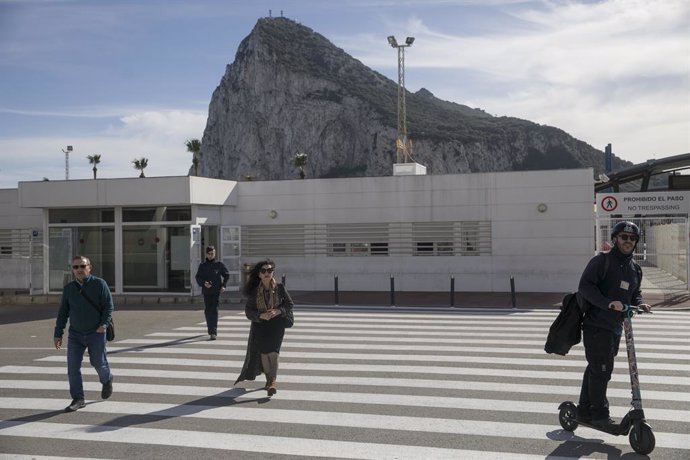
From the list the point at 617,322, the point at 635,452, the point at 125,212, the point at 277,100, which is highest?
the point at 277,100

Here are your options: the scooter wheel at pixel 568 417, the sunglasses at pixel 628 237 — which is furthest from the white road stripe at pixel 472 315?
the sunglasses at pixel 628 237

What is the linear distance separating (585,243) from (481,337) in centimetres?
1036

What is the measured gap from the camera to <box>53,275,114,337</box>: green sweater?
7.77m

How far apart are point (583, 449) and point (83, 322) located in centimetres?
535

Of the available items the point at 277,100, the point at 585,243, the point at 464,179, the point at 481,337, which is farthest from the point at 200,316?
the point at 277,100

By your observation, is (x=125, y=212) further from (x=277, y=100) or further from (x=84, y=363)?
(x=277, y=100)

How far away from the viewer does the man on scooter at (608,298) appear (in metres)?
6.10

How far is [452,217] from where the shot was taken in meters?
23.0

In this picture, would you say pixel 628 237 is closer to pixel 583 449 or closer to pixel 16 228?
pixel 583 449

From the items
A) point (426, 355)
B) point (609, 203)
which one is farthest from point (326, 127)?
point (426, 355)

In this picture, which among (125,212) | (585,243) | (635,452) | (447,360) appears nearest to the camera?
(635,452)

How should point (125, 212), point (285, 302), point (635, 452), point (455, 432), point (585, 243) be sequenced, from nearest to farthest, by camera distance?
point (635, 452) → point (455, 432) → point (285, 302) → point (585, 243) → point (125, 212)

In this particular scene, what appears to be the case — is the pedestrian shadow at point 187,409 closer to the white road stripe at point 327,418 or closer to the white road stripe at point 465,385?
the white road stripe at point 327,418

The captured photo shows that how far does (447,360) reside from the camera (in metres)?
10.3
